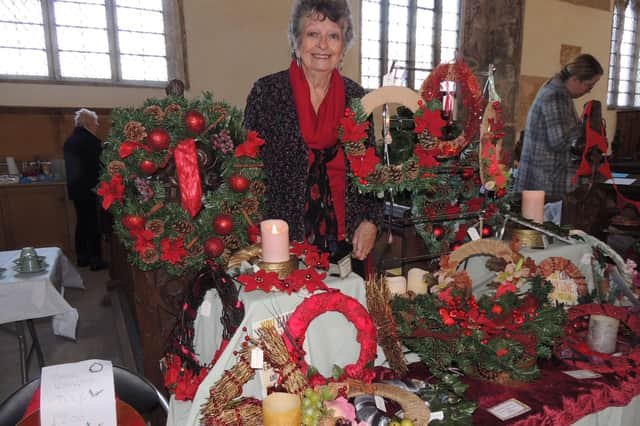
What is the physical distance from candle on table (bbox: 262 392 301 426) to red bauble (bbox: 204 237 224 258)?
0.55 m

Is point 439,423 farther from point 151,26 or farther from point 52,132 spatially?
point 151,26

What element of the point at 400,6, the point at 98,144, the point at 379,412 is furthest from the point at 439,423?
the point at 400,6

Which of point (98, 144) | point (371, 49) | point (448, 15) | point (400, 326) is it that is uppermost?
point (448, 15)

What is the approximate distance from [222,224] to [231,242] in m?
0.10

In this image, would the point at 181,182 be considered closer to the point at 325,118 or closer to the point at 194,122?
the point at 194,122

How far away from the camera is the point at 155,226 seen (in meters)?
1.41

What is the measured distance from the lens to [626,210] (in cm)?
411

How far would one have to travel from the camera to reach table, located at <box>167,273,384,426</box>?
1184 millimetres

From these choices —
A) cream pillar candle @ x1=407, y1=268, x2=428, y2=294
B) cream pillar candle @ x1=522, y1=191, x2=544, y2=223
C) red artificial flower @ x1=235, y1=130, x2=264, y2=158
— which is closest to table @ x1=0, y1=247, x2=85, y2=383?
red artificial flower @ x1=235, y1=130, x2=264, y2=158

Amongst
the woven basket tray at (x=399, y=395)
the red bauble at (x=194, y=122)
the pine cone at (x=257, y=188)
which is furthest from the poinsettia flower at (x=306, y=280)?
the red bauble at (x=194, y=122)

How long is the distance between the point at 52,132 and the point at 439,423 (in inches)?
227

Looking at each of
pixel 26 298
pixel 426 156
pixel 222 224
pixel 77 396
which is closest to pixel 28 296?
pixel 26 298

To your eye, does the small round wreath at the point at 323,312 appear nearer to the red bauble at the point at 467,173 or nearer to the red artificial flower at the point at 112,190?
the red artificial flower at the point at 112,190

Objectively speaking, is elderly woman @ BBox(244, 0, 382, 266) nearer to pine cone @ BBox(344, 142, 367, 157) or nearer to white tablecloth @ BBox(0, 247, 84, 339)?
pine cone @ BBox(344, 142, 367, 157)
